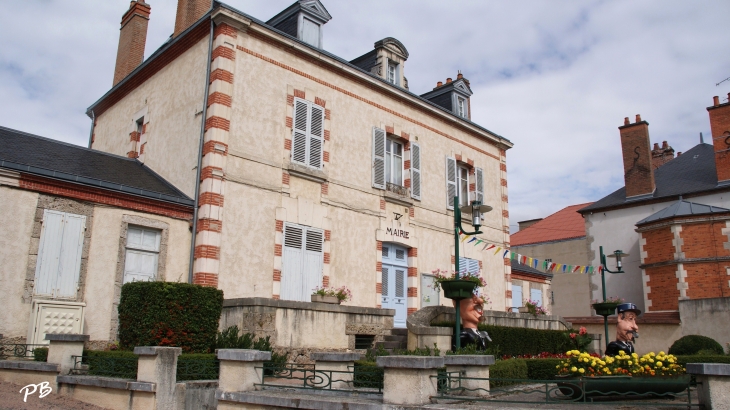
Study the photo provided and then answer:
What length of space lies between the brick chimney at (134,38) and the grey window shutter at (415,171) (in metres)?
8.30

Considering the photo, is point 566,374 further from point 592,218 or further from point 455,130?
point 592,218

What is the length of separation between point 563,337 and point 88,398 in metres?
11.7

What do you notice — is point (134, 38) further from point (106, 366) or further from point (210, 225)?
Result: point (106, 366)

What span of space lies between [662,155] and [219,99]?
24273mm

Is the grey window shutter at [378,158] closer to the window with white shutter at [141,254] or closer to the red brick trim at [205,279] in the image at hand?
the red brick trim at [205,279]

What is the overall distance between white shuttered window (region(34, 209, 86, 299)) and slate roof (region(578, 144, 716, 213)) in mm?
21573

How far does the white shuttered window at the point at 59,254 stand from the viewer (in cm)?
1024

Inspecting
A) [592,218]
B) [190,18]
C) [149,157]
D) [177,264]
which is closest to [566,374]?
[177,264]

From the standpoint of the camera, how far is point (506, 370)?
970 cm

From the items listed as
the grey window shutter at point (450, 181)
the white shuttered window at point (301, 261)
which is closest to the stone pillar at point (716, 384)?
the white shuttered window at point (301, 261)

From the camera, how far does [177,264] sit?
11.9 meters

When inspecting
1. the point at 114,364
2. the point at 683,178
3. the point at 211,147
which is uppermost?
the point at 683,178

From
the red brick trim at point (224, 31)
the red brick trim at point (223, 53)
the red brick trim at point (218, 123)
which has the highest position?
the red brick trim at point (224, 31)

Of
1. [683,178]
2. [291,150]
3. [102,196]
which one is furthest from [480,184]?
[102,196]
